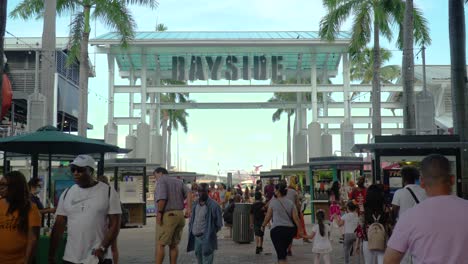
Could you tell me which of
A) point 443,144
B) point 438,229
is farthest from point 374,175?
point 438,229

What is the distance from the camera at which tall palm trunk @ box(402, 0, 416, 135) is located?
21016 mm

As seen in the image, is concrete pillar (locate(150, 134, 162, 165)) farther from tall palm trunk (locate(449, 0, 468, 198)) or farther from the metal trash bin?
tall palm trunk (locate(449, 0, 468, 198))

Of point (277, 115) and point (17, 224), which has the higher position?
point (277, 115)

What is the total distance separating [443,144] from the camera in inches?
539

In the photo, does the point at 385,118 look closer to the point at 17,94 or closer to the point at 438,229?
the point at 17,94

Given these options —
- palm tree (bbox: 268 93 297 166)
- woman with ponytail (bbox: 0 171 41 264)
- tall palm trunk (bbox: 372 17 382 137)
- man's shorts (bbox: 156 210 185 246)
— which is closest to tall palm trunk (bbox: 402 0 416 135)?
tall palm trunk (bbox: 372 17 382 137)

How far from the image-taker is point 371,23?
91.6ft

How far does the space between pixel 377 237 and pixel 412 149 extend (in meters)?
7.04

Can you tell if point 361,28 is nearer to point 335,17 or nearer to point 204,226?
A: point 335,17

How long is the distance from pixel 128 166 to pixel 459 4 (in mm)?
14441

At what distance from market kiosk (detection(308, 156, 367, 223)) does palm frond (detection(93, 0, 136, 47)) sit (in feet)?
36.2

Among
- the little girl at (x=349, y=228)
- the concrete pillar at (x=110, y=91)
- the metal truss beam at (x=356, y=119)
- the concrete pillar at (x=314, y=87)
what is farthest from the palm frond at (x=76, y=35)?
the little girl at (x=349, y=228)

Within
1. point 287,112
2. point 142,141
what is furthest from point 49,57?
point 287,112

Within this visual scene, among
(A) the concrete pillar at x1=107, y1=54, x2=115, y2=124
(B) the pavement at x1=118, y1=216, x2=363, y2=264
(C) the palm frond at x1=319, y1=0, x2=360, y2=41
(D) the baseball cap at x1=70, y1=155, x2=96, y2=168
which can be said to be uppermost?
(C) the palm frond at x1=319, y1=0, x2=360, y2=41
